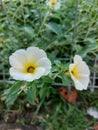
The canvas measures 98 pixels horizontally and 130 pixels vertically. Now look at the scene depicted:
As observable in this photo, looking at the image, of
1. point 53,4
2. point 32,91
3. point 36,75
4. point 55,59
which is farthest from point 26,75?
point 53,4

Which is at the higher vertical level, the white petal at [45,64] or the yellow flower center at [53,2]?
the yellow flower center at [53,2]

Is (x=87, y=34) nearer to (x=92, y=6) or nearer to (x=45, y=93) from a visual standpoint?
(x=92, y=6)

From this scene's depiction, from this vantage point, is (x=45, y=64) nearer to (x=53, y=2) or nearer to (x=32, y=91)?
(x=32, y=91)

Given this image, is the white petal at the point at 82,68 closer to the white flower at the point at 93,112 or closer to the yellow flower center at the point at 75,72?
the yellow flower center at the point at 75,72

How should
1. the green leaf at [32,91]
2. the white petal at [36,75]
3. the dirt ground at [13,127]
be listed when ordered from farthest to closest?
the dirt ground at [13,127] < the green leaf at [32,91] < the white petal at [36,75]

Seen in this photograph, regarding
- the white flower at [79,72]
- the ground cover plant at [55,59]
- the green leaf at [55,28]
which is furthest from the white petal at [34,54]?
the green leaf at [55,28]

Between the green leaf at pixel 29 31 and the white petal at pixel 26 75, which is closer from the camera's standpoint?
the white petal at pixel 26 75

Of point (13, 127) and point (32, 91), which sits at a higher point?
point (32, 91)

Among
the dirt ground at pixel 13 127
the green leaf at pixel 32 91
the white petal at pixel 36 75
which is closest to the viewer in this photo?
the white petal at pixel 36 75

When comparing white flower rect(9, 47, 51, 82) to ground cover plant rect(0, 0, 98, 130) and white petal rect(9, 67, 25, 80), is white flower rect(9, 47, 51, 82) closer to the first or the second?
white petal rect(9, 67, 25, 80)
